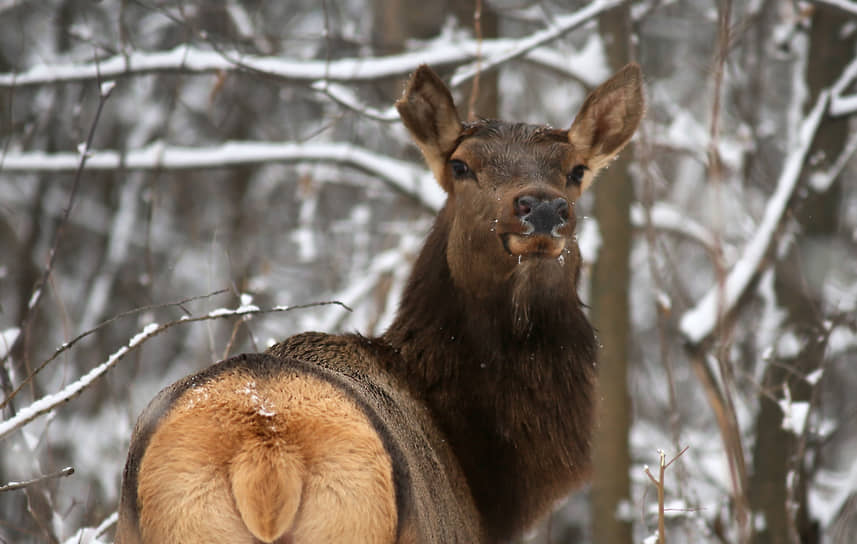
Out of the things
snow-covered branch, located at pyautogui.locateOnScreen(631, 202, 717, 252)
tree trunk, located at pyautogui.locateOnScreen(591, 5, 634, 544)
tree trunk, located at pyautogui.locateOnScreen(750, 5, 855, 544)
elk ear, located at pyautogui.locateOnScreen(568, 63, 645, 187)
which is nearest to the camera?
elk ear, located at pyautogui.locateOnScreen(568, 63, 645, 187)

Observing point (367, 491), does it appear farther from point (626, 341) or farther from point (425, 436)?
point (626, 341)

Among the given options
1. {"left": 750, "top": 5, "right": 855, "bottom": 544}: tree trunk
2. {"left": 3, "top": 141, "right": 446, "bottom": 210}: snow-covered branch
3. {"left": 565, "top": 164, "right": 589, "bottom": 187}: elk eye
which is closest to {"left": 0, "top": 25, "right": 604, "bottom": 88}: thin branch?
{"left": 3, "top": 141, "right": 446, "bottom": 210}: snow-covered branch

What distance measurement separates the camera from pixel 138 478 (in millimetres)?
2490

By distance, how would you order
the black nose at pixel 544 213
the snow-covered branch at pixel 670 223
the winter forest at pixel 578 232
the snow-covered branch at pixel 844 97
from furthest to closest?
1. the snow-covered branch at pixel 670 223
2. the snow-covered branch at pixel 844 97
3. the winter forest at pixel 578 232
4. the black nose at pixel 544 213

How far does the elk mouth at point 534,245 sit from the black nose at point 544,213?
0.10ft

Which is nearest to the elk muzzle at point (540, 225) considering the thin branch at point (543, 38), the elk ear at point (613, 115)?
the elk ear at point (613, 115)

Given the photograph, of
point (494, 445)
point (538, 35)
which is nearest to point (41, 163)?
point (538, 35)

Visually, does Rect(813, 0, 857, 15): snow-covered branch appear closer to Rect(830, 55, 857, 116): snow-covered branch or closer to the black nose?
Rect(830, 55, 857, 116): snow-covered branch

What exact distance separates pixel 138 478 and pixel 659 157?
8.06 metres

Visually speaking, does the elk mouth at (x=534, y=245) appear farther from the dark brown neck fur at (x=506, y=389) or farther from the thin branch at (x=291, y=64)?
the thin branch at (x=291, y=64)

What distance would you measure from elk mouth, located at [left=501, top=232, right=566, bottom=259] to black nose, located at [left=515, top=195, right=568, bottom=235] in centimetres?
3

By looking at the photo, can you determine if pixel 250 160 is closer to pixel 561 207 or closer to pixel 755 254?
pixel 755 254

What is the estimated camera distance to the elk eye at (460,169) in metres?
4.39

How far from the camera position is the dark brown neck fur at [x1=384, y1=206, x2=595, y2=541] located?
153 inches
